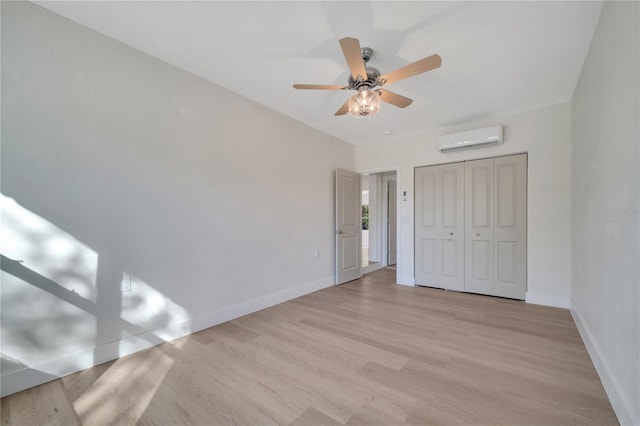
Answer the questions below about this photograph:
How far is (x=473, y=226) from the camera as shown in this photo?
4.12 m

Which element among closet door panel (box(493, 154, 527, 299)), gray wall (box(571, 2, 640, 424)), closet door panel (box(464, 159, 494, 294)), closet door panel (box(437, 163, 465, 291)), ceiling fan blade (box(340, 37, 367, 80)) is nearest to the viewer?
gray wall (box(571, 2, 640, 424))

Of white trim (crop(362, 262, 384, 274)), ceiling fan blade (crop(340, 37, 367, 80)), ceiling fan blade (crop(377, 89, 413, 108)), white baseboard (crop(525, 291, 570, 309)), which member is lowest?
white trim (crop(362, 262, 384, 274))

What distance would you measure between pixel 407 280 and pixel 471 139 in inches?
100

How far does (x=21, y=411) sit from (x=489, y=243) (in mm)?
5082

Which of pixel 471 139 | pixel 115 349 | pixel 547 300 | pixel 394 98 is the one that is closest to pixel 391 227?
pixel 471 139

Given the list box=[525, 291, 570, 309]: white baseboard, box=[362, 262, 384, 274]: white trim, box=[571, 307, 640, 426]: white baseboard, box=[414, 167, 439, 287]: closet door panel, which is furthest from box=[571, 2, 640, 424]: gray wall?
box=[362, 262, 384, 274]: white trim

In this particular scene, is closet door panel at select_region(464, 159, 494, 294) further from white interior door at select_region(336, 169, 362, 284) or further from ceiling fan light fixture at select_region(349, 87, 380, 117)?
ceiling fan light fixture at select_region(349, 87, 380, 117)

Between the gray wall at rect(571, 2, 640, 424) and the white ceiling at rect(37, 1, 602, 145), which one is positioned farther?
the white ceiling at rect(37, 1, 602, 145)

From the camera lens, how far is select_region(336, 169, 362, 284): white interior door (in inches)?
187

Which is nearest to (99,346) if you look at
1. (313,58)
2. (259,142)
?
(259,142)

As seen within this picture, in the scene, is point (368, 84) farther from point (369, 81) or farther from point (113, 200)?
point (113, 200)

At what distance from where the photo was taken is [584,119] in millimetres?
2621

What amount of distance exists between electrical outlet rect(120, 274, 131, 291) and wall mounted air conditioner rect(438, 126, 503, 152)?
4.40 meters

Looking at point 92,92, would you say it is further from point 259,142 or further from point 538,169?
point 538,169
